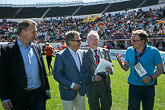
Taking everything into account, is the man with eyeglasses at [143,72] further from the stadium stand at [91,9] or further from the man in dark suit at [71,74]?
the stadium stand at [91,9]

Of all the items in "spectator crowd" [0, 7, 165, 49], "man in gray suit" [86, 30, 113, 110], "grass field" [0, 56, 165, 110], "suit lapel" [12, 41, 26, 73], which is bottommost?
"grass field" [0, 56, 165, 110]

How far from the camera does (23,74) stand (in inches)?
89.7

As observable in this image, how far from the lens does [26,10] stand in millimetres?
49688

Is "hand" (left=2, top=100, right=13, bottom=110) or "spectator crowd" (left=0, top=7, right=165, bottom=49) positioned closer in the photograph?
"hand" (left=2, top=100, right=13, bottom=110)

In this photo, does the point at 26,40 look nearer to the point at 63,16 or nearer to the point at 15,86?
the point at 15,86

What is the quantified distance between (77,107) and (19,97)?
116 centimetres

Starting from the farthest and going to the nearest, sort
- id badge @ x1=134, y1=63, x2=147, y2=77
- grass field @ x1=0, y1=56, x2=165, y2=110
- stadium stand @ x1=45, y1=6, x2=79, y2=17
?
1. stadium stand @ x1=45, y1=6, x2=79, y2=17
2. grass field @ x1=0, y1=56, x2=165, y2=110
3. id badge @ x1=134, y1=63, x2=147, y2=77

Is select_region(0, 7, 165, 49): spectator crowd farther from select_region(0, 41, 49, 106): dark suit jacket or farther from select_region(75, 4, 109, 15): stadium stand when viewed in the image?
select_region(0, 41, 49, 106): dark suit jacket

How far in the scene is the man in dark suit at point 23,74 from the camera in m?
2.19

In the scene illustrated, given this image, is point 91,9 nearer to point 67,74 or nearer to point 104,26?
point 104,26

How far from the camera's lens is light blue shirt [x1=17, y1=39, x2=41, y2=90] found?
238 centimetres

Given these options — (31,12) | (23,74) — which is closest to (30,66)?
(23,74)

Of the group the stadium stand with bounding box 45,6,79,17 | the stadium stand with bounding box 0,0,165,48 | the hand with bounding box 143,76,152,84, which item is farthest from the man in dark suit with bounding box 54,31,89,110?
the stadium stand with bounding box 45,6,79,17

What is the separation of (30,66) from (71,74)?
2.53 ft
